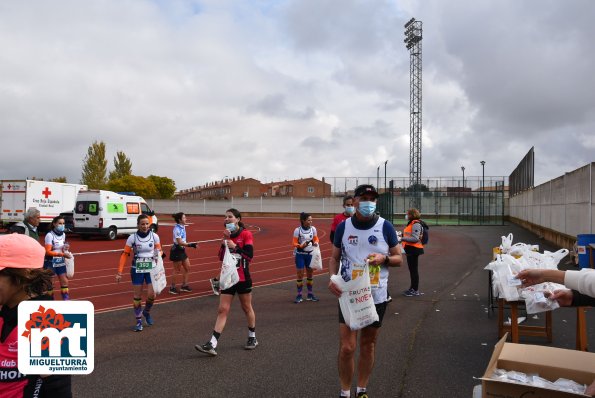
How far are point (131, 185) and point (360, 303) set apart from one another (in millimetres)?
70719

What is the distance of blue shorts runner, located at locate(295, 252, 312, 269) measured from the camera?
9.73 meters

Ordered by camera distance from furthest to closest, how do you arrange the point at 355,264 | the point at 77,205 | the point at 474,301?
the point at 77,205
the point at 474,301
the point at 355,264

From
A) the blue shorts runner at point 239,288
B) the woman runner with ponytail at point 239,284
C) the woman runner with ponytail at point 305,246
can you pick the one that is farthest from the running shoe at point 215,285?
the blue shorts runner at point 239,288

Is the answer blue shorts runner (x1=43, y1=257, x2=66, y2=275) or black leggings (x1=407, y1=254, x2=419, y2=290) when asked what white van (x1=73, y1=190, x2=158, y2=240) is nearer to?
blue shorts runner (x1=43, y1=257, x2=66, y2=275)

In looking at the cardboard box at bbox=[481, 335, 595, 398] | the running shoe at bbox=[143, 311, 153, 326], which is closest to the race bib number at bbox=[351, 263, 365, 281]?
the cardboard box at bbox=[481, 335, 595, 398]

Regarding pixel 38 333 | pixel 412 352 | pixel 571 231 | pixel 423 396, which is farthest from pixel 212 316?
pixel 571 231

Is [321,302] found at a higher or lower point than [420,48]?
lower

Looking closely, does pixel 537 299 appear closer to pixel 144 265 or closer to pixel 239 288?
pixel 239 288

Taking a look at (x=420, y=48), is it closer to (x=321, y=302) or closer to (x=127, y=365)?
(x=321, y=302)

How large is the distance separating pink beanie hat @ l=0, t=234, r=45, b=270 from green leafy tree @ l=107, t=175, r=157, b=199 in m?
69.8

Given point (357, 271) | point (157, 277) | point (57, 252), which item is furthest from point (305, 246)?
point (357, 271)

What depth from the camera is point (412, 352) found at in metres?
6.05

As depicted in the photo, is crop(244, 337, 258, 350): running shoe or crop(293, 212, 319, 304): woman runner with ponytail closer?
crop(244, 337, 258, 350): running shoe

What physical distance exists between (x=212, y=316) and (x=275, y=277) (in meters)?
5.01
